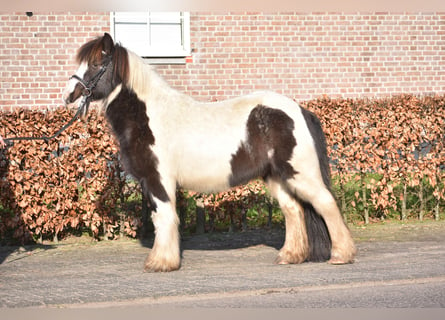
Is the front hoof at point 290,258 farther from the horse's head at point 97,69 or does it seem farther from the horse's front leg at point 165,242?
the horse's head at point 97,69

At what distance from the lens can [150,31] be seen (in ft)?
46.2

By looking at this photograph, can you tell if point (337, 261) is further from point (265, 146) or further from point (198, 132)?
point (198, 132)

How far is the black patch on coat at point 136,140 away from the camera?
7.05 metres

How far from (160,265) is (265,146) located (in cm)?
168

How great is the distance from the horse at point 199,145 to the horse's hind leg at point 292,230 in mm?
16

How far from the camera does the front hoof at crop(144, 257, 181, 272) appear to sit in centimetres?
694

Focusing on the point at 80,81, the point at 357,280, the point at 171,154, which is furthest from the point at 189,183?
the point at 357,280

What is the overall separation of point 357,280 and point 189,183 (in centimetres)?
209

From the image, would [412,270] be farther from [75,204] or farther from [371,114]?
[75,204]

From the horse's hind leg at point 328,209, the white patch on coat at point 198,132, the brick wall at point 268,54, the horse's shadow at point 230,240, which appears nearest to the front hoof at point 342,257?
the horse's hind leg at point 328,209

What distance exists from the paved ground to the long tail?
184 mm

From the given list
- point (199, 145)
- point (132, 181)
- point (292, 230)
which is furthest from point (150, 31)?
point (292, 230)

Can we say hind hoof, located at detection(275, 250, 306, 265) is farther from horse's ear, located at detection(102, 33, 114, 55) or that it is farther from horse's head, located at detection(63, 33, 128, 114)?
horse's ear, located at detection(102, 33, 114, 55)

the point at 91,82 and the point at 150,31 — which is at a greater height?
the point at 150,31
